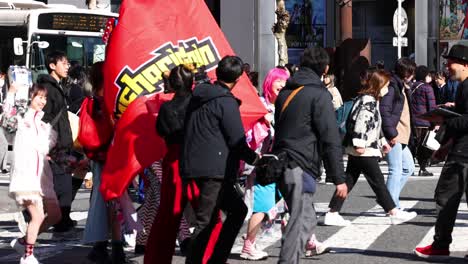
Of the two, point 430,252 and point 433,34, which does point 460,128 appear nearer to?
point 430,252

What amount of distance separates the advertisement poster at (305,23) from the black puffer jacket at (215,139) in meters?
37.7

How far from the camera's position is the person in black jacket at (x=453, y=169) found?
32.5ft

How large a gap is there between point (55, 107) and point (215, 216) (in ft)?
11.5

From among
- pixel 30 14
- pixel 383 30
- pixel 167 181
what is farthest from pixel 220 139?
pixel 383 30

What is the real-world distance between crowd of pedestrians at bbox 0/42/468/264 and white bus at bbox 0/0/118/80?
1205cm

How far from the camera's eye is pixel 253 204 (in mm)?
10609

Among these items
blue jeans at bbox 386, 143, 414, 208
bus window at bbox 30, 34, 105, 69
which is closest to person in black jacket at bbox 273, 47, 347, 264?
blue jeans at bbox 386, 143, 414, 208

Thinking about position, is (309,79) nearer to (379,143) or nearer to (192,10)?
(192,10)

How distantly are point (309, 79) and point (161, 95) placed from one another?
140cm

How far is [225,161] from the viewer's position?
866cm

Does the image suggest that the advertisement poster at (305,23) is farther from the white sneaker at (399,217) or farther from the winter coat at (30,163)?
the winter coat at (30,163)

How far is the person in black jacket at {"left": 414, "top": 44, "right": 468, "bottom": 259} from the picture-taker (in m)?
9.91

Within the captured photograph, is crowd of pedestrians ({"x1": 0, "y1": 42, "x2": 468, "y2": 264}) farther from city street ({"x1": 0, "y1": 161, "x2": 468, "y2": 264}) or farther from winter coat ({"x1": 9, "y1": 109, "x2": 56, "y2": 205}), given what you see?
city street ({"x1": 0, "y1": 161, "x2": 468, "y2": 264})

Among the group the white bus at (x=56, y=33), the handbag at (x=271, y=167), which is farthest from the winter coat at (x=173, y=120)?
the white bus at (x=56, y=33)
